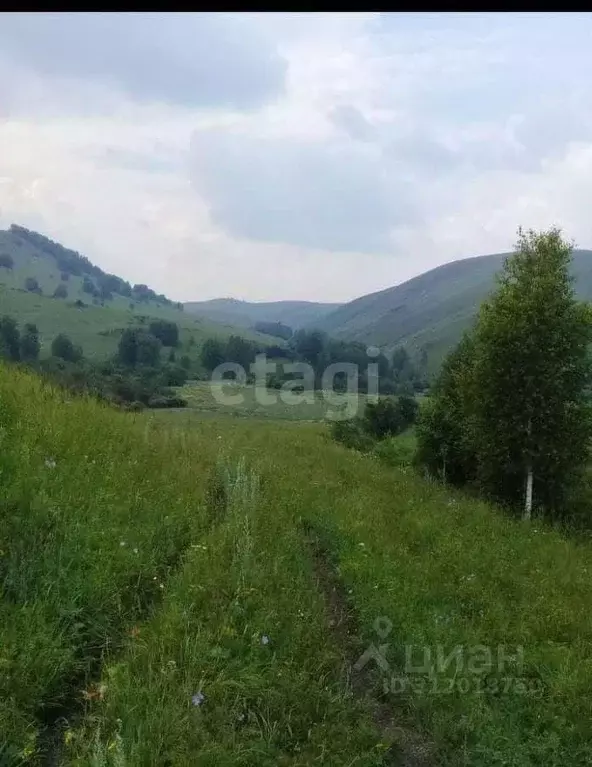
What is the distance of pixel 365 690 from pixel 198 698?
5.09ft

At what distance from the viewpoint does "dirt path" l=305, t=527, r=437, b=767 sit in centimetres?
430

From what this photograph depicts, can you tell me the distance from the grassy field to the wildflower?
→ 49 mm

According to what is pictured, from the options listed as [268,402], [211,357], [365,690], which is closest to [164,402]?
[365,690]

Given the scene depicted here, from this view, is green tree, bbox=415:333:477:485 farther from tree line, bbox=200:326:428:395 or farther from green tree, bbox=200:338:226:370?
green tree, bbox=200:338:226:370

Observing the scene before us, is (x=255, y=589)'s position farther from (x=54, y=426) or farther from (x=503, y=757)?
(x=54, y=426)

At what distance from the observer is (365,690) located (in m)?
4.98

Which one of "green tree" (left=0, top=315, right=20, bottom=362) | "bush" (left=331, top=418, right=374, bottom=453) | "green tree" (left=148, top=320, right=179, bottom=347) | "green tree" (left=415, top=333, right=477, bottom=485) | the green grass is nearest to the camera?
"green tree" (left=415, top=333, right=477, bottom=485)

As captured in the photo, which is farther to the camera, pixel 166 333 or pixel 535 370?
pixel 166 333

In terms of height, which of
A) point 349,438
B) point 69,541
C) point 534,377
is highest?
point 534,377

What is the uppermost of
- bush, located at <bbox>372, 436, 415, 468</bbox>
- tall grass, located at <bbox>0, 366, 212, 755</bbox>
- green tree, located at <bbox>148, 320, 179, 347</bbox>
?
green tree, located at <bbox>148, 320, 179, 347</bbox>

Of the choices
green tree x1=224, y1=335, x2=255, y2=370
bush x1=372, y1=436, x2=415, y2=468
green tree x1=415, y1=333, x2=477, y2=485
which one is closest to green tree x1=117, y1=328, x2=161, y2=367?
green tree x1=224, y1=335, x2=255, y2=370

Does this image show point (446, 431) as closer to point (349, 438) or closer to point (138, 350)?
point (349, 438)

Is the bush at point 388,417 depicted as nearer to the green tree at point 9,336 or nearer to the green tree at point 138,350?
the green tree at point 9,336
